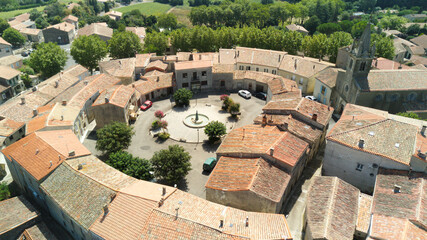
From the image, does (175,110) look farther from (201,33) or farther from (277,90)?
(201,33)

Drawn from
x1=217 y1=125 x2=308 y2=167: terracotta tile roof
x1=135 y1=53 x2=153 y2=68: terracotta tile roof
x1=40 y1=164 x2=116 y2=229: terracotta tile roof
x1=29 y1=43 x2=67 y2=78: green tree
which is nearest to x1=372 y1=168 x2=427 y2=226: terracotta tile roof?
x1=217 y1=125 x2=308 y2=167: terracotta tile roof

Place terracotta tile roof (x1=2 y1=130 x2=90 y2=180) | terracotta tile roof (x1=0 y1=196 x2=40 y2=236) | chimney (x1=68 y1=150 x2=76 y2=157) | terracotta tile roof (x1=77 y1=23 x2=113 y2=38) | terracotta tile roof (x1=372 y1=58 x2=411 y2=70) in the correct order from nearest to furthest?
terracotta tile roof (x1=0 y1=196 x2=40 y2=236) → terracotta tile roof (x1=2 y1=130 x2=90 y2=180) → chimney (x1=68 y1=150 x2=76 y2=157) → terracotta tile roof (x1=372 y1=58 x2=411 y2=70) → terracotta tile roof (x1=77 y1=23 x2=113 y2=38)

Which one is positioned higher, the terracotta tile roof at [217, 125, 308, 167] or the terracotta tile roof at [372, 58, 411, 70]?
the terracotta tile roof at [372, 58, 411, 70]

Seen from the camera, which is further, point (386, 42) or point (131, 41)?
point (131, 41)

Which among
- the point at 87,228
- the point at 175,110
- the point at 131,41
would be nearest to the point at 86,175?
the point at 87,228

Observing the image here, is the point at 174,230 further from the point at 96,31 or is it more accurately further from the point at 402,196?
the point at 96,31

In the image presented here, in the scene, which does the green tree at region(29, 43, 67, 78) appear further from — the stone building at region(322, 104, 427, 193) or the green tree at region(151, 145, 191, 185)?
the stone building at region(322, 104, 427, 193)
